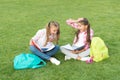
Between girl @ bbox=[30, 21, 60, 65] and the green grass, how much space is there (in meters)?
0.16

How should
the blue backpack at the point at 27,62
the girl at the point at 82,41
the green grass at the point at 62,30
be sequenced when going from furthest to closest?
the girl at the point at 82,41, the blue backpack at the point at 27,62, the green grass at the point at 62,30

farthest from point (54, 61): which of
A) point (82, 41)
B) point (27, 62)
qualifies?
point (82, 41)

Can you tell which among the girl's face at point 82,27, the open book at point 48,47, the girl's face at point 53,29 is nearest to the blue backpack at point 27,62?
the open book at point 48,47

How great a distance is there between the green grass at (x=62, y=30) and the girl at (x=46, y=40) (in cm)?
16

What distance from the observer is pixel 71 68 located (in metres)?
4.76

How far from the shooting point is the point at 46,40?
198 inches

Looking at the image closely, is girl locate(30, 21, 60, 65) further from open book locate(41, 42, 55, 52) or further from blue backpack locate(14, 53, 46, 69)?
blue backpack locate(14, 53, 46, 69)

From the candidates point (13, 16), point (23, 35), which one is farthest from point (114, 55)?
point (13, 16)

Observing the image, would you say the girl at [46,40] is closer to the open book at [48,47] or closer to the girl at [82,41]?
the open book at [48,47]

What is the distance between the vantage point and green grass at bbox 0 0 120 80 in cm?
457

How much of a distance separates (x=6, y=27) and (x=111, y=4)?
4.99 m

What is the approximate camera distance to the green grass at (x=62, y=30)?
4570 mm

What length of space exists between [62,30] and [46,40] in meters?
2.24

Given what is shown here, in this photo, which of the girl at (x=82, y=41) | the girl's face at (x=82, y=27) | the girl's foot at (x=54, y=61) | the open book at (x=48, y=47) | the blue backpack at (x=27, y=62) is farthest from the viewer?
the girl's face at (x=82, y=27)
